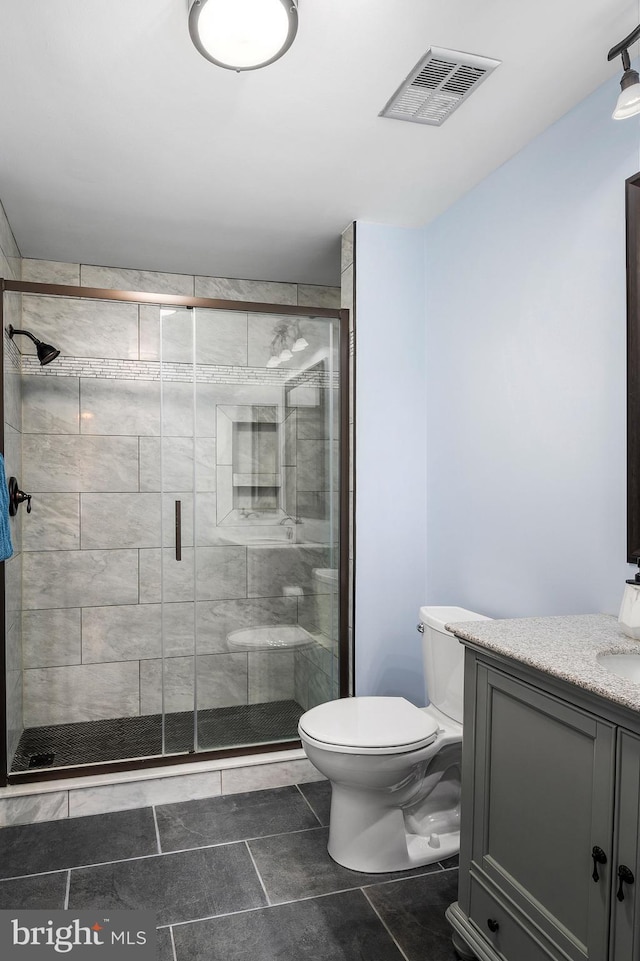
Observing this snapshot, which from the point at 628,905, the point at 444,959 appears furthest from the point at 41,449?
the point at 628,905

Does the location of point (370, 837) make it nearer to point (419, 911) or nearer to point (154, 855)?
point (419, 911)

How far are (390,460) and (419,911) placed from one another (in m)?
1.73

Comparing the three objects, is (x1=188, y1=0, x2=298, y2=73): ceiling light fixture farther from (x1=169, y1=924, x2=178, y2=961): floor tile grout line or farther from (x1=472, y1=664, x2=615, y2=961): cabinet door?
(x1=169, y1=924, x2=178, y2=961): floor tile grout line

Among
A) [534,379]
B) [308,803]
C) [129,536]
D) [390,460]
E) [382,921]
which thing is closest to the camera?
[382,921]

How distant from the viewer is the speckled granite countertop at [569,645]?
1.24m

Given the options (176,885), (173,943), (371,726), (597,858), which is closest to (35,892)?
(176,885)

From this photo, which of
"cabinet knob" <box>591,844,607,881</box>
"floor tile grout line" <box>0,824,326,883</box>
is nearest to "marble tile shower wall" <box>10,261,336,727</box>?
"floor tile grout line" <box>0,824,326,883</box>

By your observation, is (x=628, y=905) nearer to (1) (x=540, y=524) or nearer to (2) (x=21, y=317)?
(1) (x=540, y=524)

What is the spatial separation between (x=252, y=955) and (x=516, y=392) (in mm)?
1940

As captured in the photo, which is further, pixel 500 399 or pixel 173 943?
pixel 500 399

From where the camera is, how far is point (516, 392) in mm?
2369

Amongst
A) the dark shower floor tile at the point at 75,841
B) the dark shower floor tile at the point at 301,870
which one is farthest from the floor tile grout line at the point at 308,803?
the dark shower floor tile at the point at 75,841

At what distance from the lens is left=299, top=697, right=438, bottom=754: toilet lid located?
206cm

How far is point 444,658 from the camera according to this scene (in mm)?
2389
